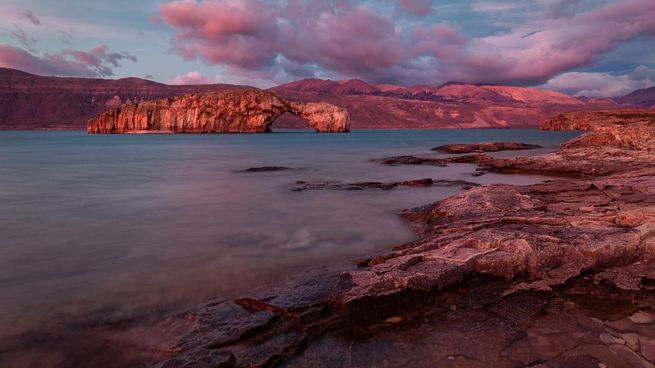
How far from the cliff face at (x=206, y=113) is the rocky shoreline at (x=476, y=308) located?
96.6m

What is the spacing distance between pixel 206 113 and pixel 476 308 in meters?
104

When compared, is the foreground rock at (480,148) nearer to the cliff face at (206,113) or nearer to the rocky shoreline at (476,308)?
the rocky shoreline at (476,308)

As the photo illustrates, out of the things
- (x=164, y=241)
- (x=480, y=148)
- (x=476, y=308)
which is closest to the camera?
(x=476, y=308)

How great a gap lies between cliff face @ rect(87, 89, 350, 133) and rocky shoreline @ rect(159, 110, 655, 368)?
9658 cm

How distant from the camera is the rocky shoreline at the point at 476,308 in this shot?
11.9 ft

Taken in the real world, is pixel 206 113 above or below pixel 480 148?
above

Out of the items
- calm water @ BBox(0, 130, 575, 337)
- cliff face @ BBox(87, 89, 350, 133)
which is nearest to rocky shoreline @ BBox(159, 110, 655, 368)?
calm water @ BBox(0, 130, 575, 337)

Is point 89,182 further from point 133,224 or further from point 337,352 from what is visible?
point 337,352

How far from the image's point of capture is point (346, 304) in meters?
4.41

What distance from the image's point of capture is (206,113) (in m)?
100

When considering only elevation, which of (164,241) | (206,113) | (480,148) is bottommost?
(164,241)

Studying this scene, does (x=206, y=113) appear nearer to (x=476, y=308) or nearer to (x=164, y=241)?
(x=164, y=241)

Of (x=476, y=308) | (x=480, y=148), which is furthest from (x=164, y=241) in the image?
(x=480, y=148)

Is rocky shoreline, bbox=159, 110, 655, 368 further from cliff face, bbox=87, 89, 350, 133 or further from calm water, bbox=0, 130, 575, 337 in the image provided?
cliff face, bbox=87, 89, 350, 133
